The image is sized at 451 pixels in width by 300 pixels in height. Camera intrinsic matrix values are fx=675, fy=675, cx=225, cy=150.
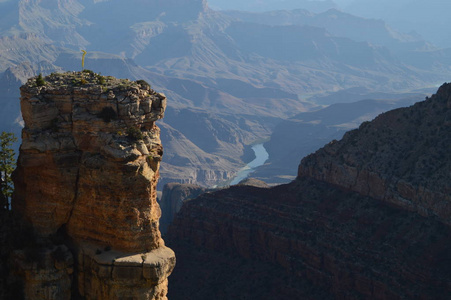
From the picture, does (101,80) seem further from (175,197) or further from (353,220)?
(175,197)

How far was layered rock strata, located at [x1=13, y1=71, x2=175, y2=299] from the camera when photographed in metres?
39.8

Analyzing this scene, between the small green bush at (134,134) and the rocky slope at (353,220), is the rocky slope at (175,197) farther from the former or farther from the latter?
the small green bush at (134,134)

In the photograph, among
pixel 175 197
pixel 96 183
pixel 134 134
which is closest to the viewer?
pixel 96 183

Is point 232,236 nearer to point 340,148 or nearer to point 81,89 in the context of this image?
point 340,148

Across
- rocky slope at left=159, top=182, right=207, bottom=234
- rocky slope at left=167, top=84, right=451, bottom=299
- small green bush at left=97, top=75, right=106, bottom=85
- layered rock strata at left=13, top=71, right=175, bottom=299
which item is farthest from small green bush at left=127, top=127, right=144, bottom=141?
rocky slope at left=159, top=182, right=207, bottom=234

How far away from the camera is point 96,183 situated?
40.1 meters

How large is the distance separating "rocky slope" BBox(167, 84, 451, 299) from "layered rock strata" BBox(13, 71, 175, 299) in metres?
47.2

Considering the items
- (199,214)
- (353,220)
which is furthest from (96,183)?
(199,214)

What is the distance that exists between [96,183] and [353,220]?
56341mm

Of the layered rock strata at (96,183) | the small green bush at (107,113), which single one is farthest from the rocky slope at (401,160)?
the small green bush at (107,113)

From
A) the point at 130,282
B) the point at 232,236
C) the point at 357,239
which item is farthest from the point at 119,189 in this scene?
the point at 232,236

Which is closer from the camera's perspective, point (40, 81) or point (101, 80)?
point (40, 81)

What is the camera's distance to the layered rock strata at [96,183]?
131 ft

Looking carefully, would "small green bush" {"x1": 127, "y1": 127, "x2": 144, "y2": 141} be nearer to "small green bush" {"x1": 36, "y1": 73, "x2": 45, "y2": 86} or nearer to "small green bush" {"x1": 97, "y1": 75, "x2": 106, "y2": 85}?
"small green bush" {"x1": 97, "y1": 75, "x2": 106, "y2": 85}
